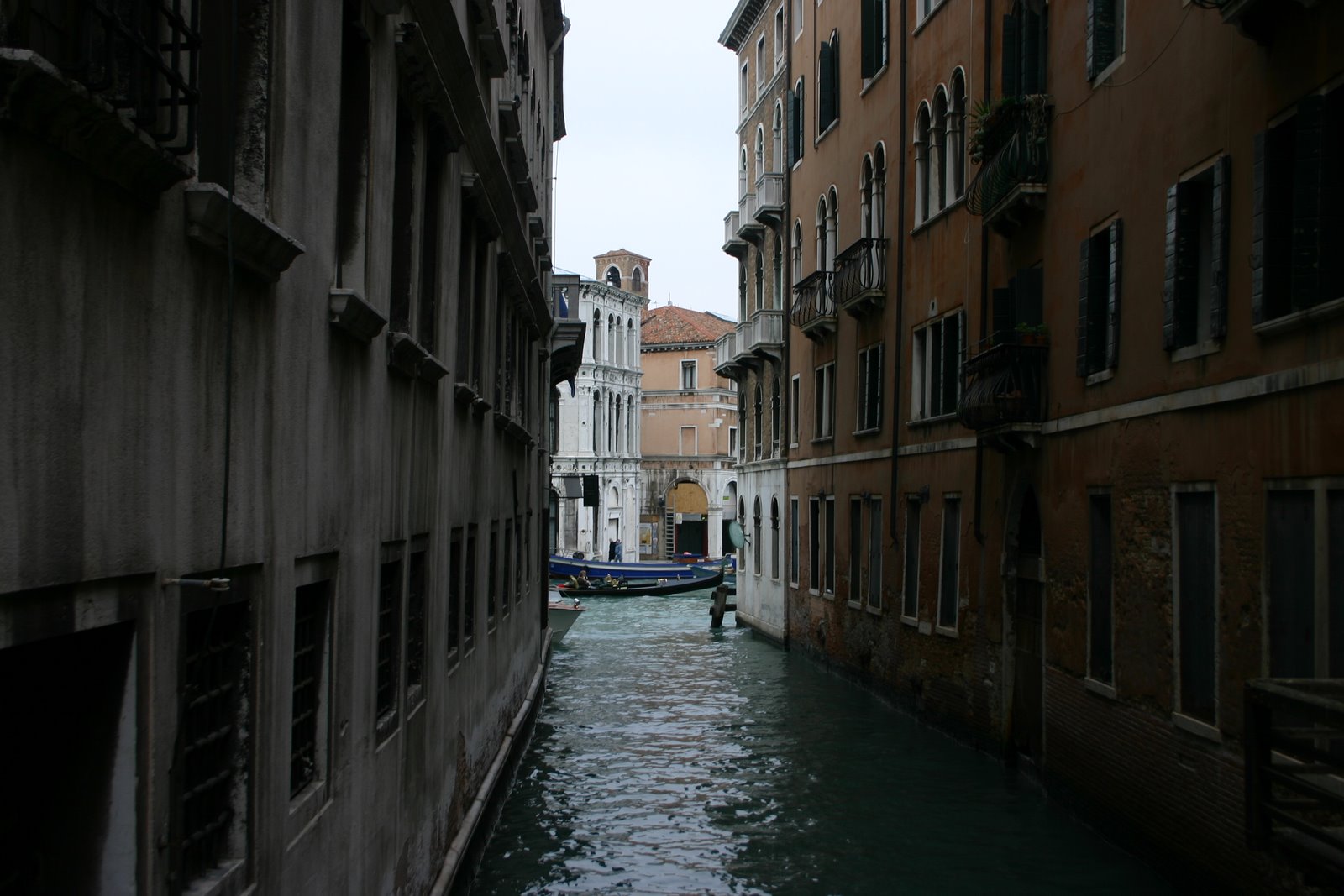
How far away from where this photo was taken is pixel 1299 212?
306 inches

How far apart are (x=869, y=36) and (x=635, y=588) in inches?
947

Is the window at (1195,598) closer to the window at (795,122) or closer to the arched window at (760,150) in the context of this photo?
the window at (795,122)

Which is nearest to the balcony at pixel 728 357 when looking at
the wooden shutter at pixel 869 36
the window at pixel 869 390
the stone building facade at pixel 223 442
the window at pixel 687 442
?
the window at pixel 869 390

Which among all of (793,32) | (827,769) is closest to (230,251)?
(827,769)

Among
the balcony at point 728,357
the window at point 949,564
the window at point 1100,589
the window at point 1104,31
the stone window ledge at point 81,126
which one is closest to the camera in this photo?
the stone window ledge at point 81,126

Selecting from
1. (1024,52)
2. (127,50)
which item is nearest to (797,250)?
(1024,52)

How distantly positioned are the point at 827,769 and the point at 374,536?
952 cm

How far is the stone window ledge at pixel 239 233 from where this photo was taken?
140 inches

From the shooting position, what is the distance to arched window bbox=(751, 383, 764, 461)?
30.6 meters

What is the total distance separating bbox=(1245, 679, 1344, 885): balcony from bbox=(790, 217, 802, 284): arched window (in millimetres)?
20349

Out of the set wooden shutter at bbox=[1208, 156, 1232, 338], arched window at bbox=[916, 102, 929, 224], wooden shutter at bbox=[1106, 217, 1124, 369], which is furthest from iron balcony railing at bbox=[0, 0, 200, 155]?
arched window at bbox=[916, 102, 929, 224]

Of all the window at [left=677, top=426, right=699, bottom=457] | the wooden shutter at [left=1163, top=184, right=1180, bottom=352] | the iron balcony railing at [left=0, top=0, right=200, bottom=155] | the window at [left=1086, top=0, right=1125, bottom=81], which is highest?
the window at [left=1086, top=0, right=1125, bottom=81]

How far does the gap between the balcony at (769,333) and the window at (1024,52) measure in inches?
548

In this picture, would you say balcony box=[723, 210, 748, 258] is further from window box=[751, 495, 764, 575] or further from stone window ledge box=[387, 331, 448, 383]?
stone window ledge box=[387, 331, 448, 383]
